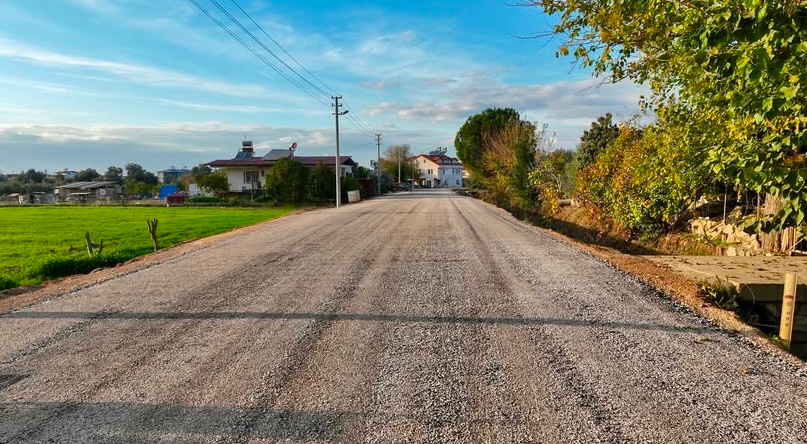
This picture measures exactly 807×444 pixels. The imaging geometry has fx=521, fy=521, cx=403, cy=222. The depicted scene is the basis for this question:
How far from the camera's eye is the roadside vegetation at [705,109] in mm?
4926

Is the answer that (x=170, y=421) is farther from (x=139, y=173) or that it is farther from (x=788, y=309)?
(x=139, y=173)

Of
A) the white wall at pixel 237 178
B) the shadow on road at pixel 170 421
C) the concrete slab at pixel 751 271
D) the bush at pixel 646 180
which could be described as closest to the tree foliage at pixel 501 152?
the bush at pixel 646 180

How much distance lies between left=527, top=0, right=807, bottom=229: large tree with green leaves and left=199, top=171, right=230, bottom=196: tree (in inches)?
1868

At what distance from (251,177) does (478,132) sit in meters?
24.9

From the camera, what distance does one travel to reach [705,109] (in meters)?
8.60

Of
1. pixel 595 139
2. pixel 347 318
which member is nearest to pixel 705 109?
pixel 347 318

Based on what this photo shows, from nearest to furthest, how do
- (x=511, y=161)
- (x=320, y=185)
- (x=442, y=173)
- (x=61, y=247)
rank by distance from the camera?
(x=61, y=247) < (x=511, y=161) < (x=320, y=185) < (x=442, y=173)

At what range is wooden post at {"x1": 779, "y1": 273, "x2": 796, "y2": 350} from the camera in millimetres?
5848

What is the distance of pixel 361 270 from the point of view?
30.1ft

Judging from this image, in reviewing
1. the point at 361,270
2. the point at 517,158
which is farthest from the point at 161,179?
the point at 361,270

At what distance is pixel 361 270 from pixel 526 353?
15.5ft

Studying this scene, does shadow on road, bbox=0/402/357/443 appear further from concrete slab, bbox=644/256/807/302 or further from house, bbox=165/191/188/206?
house, bbox=165/191/188/206

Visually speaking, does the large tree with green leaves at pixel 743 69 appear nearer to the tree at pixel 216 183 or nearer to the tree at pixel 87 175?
the tree at pixel 216 183

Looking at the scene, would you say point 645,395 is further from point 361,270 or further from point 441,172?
point 441,172
